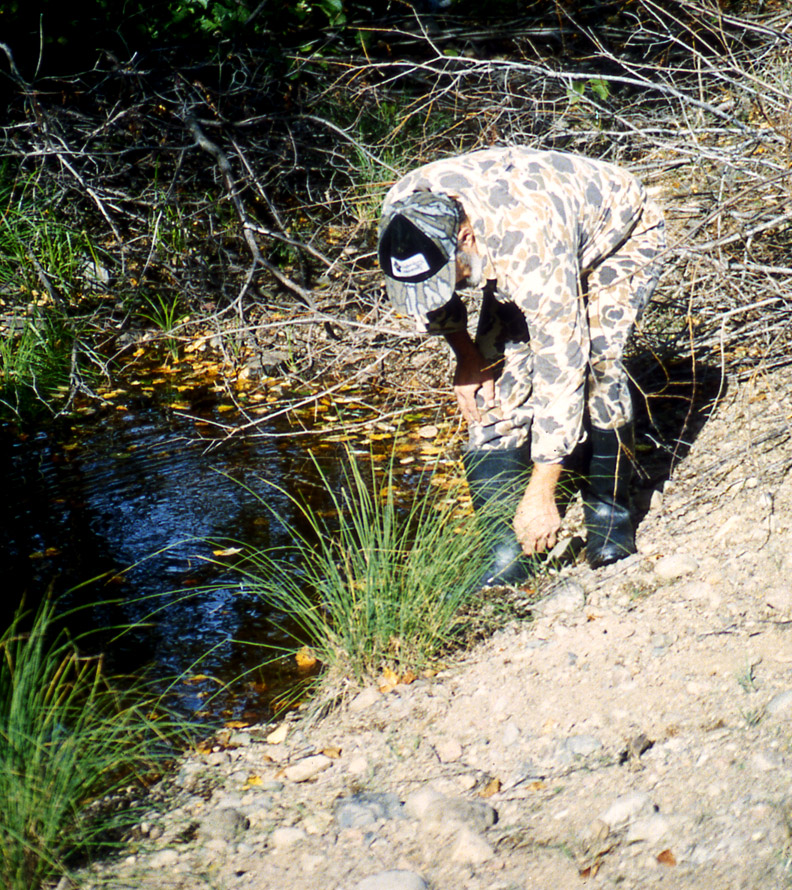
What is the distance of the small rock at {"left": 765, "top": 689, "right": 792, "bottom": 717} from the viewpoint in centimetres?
243

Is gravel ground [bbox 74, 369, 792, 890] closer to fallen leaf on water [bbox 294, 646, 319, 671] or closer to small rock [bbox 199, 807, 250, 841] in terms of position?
small rock [bbox 199, 807, 250, 841]

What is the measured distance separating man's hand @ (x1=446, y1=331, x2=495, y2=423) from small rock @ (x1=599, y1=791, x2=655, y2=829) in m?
1.58

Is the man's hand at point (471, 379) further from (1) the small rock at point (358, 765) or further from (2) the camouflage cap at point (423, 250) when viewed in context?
(1) the small rock at point (358, 765)

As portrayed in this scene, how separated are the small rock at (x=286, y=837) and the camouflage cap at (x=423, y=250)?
1453 mm

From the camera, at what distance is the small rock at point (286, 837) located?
2.37 meters

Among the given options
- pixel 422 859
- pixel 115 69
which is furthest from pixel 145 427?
pixel 422 859

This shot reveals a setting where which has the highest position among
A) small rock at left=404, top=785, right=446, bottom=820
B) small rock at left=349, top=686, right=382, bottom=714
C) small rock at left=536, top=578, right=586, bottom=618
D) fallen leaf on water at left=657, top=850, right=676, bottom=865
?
fallen leaf on water at left=657, top=850, right=676, bottom=865

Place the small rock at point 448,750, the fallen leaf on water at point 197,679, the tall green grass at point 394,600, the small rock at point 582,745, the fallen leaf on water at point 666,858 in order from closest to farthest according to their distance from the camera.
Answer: the fallen leaf on water at point 666,858
the small rock at point 582,745
the small rock at point 448,750
the tall green grass at point 394,600
the fallen leaf on water at point 197,679

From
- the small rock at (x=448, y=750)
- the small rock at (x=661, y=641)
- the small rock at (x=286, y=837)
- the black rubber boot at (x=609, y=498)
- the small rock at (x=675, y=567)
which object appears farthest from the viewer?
the black rubber boot at (x=609, y=498)

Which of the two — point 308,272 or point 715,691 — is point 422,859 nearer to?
point 715,691

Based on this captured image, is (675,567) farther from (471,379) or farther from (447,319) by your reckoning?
(447,319)

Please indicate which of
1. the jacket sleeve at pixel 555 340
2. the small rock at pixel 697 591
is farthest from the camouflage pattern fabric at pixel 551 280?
the small rock at pixel 697 591

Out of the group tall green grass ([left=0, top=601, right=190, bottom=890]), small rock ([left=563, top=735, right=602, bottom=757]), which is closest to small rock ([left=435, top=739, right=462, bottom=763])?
small rock ([left=563, top=735, right=602, bottom=757])

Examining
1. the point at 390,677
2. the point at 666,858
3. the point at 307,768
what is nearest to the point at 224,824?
the point at 307,768
